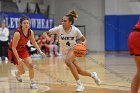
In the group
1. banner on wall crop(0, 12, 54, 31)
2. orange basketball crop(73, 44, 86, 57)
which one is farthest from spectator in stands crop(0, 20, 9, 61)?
orange basketball crop(73, 44, 86, 57)

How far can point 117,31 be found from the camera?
2355 cm

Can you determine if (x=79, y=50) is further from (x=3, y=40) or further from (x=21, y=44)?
(x=3, y=40)

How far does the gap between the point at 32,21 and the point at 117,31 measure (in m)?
6.42

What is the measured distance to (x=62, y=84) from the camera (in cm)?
796

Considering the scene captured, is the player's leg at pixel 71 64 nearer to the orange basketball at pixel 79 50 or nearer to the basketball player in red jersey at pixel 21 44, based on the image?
the orange basketball at pixel 79 50

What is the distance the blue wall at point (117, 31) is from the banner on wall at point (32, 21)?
4.36 m

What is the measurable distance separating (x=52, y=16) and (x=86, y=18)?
251 cm

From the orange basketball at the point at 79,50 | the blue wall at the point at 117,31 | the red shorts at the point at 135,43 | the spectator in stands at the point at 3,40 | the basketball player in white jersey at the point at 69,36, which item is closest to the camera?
the red shorts at the point at 135,43

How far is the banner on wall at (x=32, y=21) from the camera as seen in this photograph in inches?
740

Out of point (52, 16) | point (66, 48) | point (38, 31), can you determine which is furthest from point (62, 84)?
point (52, 16)

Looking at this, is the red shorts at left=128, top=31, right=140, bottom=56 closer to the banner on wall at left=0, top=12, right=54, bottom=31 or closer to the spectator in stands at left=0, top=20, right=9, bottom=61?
the spectator in stands at left=0, top=20, right=9, bottom=61

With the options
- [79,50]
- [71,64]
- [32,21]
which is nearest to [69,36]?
[79,50]

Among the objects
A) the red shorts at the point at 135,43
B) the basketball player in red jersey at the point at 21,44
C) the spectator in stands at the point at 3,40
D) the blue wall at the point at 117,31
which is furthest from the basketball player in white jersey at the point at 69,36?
the blue wall at the point at 117,31

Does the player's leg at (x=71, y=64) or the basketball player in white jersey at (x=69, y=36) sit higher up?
the basketball player in white jersey at (x=69, y=36)
